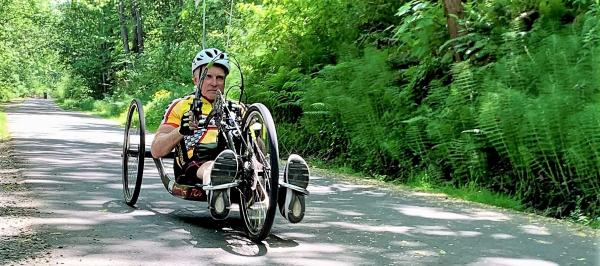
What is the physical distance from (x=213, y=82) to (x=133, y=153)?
1714 mm

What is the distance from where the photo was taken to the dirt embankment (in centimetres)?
482

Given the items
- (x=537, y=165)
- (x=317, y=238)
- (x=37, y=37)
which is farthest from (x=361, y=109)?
(x=37, y=37)

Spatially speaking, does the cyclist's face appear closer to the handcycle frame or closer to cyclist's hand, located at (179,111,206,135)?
the handcycle frame

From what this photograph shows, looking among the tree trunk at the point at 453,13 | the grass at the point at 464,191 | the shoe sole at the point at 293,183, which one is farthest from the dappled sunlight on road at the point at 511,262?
the tree trunk at the point at 453,13

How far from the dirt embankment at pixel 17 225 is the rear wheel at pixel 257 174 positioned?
59.4 inches

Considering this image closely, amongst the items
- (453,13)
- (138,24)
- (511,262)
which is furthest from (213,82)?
(138,24)

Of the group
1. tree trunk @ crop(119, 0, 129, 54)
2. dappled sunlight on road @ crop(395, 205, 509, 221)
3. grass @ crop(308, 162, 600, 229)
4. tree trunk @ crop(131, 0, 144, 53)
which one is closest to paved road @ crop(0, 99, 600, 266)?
dappled sunlight on road @ crop(395, 205, 509, 221)

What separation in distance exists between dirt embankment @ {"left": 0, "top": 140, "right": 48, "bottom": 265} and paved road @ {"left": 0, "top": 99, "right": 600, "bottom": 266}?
0.07m

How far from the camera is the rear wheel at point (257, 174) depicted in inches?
206

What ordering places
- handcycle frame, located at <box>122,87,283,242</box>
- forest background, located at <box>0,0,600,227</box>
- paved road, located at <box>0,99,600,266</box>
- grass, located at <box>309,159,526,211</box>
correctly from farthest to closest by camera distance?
grass, located at <box>309,159,526,211</box> < forest background, located at <box>0,0,600,227</box> < handcycle frame, located at <box>122,87,283,242</box> < paved road, located at <box>0,99,600,266</box>

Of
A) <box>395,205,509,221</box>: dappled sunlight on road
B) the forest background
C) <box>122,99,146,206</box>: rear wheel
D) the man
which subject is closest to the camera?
the man

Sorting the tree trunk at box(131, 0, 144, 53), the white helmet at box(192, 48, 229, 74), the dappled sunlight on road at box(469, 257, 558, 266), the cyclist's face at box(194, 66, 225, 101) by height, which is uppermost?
the tree trunk at box(131, 0, 144, 53)

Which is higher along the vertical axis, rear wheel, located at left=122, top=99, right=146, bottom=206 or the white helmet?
the white helmet

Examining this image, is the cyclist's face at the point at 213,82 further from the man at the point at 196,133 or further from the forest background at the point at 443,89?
the forest background at the point at 443,89
